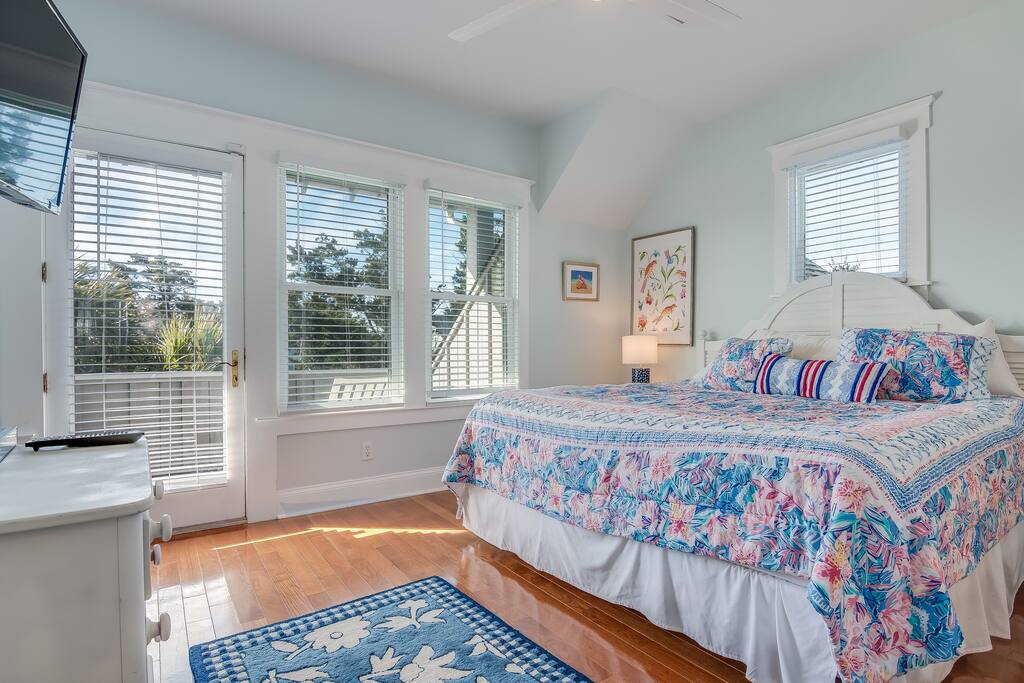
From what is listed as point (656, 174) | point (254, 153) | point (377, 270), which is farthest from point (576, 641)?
point (656, 174)

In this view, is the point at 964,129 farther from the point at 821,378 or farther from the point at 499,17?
the point at 499,17

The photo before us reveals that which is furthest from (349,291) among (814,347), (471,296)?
(814,347)

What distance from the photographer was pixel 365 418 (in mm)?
3656

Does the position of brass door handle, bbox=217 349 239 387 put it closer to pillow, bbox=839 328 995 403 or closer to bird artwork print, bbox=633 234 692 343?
bird artwork print, bbox=633 234 692 343

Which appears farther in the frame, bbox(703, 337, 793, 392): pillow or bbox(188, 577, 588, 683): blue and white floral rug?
bbox(703, 337, 793, 392): pillow

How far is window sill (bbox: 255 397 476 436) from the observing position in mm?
3363

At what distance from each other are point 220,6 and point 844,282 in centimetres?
380

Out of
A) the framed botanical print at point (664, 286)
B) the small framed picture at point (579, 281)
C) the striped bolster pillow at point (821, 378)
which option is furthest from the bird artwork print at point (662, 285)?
the striped bolster pillow at point (821, 378)

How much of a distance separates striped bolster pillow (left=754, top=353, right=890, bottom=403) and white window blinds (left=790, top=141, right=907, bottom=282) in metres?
0.88

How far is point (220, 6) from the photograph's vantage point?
2.88 m

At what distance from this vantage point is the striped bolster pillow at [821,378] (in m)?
2.68

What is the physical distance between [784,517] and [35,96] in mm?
2269

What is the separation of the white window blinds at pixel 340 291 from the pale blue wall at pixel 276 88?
40 cm

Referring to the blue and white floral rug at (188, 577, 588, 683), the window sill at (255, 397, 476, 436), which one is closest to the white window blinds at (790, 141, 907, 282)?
the window sill at (255, 397, 476, 436)
